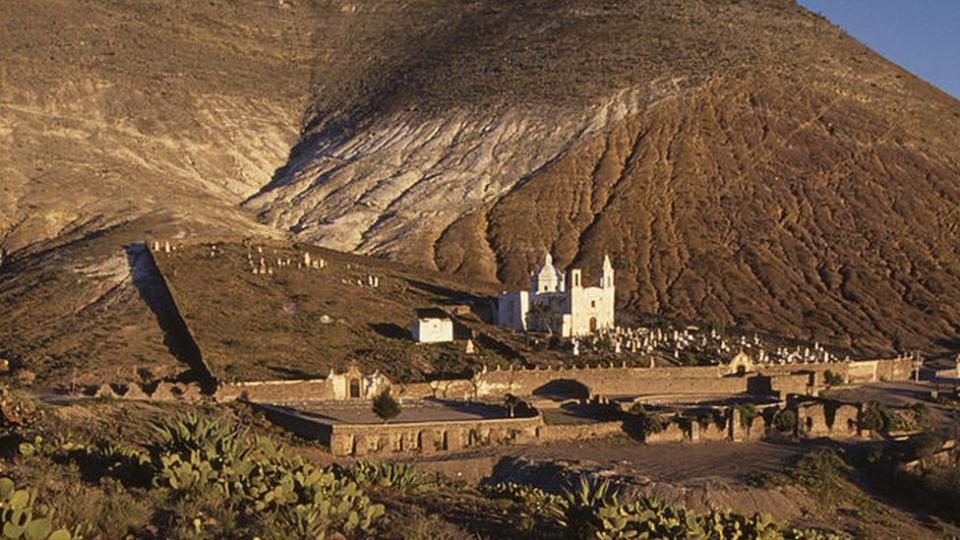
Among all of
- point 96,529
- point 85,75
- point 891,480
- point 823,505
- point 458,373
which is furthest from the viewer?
point 85,75

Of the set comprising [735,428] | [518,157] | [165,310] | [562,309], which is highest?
[518,157]

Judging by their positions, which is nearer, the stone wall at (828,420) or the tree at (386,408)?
the tree at (386,408)

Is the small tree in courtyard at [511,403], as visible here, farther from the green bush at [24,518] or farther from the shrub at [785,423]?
the green bush at [24,518]

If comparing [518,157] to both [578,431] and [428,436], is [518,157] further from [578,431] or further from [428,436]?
[428,436]

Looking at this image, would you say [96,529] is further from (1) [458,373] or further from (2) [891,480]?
(1) [458,373]

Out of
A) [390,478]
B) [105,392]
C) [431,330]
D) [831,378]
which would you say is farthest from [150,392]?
[831,378]

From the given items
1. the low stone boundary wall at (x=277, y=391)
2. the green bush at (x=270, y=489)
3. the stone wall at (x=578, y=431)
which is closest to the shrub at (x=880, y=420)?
the stone wall at (x=578, y=431)

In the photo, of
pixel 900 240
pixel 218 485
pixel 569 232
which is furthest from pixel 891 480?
pixel 900 240
